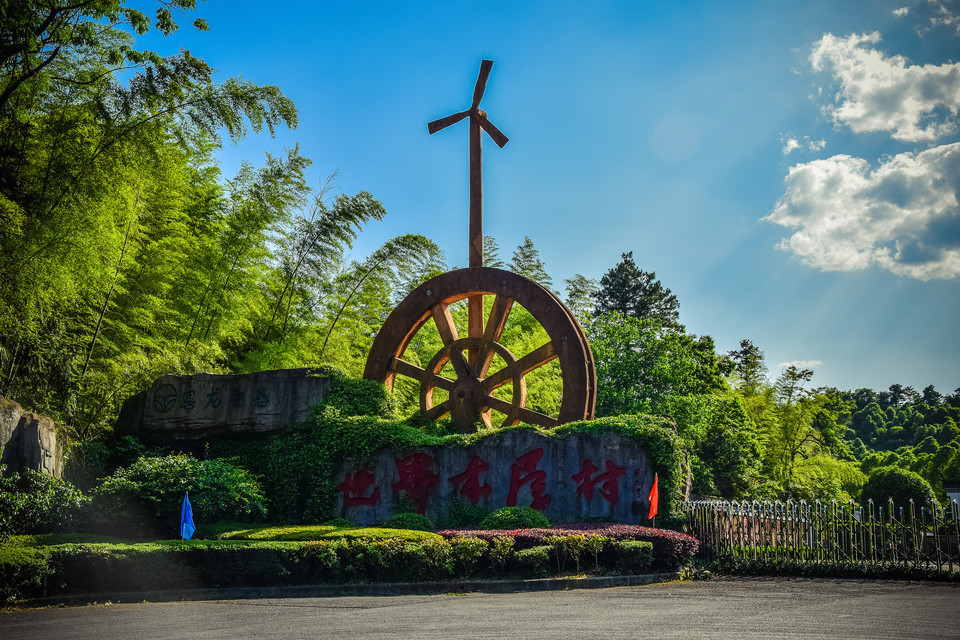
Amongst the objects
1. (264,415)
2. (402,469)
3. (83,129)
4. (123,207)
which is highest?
(83,129)

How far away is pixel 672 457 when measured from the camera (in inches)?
404

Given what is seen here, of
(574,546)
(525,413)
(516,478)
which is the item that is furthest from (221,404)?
(574,546)

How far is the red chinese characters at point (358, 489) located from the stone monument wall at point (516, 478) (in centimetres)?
2

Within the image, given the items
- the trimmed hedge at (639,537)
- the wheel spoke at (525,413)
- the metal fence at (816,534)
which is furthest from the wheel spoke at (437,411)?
the metal fence at (816,534)

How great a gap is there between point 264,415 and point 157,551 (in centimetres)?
469

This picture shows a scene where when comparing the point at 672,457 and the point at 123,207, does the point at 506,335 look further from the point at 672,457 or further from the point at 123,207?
the point at 123,207

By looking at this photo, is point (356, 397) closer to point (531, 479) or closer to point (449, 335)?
point (449, 335)

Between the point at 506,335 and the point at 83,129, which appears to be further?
the point at 506,335

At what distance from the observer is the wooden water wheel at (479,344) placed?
11727 mm

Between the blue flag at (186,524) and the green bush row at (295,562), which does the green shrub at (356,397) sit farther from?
the green bush row at (295,562)

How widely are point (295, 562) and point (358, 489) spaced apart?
3.63 metres

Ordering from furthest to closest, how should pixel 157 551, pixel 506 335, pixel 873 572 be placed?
pixel 506 335
pixel 873 572
pixel 157 551

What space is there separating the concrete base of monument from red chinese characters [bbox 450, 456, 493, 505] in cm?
305

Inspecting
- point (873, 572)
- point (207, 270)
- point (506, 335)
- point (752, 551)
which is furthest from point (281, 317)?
point (873, 572)
